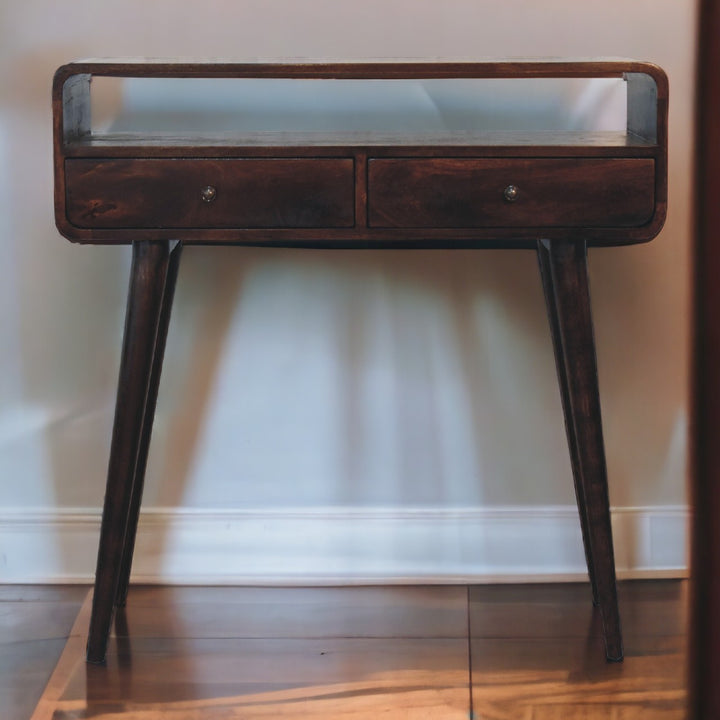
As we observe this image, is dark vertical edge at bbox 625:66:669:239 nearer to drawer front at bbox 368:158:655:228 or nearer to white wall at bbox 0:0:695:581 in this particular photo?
drawer front at bbox 368:158:655:228

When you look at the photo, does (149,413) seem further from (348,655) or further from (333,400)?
(348,655)

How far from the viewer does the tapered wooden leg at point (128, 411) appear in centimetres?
140

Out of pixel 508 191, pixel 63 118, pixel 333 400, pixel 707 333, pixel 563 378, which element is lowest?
pixel 333 400

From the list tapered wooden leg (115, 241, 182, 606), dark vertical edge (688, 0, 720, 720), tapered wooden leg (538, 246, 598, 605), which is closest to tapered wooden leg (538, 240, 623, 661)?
tapered wooden leg (538, 246, 598, 605)

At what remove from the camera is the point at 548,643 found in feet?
5.13

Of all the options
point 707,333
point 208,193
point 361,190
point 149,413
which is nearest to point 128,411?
point 149,413

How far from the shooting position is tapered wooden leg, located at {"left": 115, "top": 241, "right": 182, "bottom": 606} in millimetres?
1610

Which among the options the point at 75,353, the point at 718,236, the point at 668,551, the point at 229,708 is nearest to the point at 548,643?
the point at 668,551

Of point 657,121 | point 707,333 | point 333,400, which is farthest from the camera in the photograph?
point 333,400

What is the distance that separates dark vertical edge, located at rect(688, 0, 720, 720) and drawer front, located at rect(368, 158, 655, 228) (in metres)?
1.05

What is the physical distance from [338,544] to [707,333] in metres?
1.59

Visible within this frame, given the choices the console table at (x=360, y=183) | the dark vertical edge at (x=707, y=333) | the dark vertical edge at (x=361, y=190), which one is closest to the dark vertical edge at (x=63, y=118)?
the console table at (x=360, y=183)

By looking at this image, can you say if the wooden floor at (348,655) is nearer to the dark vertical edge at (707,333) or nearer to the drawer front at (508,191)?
the drawer front at (508,191)

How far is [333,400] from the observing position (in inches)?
71.0
